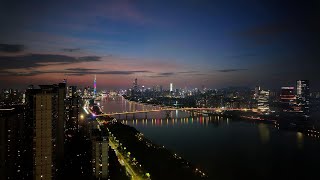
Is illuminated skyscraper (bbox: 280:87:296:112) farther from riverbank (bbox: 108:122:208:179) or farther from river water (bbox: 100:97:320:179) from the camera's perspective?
riverbank (bbox: 108:122:208:179)

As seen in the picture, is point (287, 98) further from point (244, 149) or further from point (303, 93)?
point (244, 149)

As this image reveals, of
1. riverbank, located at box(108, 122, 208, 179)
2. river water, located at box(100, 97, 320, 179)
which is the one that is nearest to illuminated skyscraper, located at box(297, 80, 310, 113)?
river water, located at box(100, 97, 320, 179)

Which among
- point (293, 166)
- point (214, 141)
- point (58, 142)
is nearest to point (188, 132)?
Result: point (214, 141)

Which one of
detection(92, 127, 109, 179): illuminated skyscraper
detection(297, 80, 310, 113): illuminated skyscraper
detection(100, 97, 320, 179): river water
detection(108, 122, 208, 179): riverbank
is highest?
detection(297, 80, 310, 113): illuminated skyscraper

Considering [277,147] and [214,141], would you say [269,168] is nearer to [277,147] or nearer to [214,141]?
[277,147]

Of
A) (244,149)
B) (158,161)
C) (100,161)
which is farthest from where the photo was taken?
(244,149)

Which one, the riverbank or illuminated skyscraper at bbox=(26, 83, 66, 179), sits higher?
illuminated skyscraper at bbox=(26, 83, 66, 179)

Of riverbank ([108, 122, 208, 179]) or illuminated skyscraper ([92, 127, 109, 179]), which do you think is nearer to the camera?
illuminated skyscraper ([92, 127, 109, 179])

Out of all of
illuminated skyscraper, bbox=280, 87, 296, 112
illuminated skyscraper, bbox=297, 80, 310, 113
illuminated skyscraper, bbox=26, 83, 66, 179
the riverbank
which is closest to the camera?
illuminated skyscraper, bbox=26, 83, 66, 179

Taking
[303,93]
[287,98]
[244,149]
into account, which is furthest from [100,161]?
[287,98]

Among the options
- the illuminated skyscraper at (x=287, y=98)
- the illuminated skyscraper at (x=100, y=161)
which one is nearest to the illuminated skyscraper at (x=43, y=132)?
the illuminated skyscraper at (x=100, y=161)
